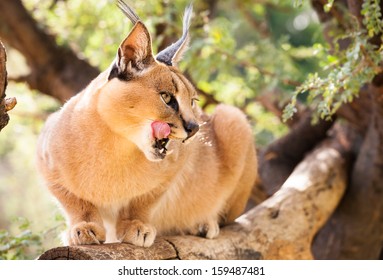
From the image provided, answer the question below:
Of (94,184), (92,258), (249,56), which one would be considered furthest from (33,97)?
(92,258)

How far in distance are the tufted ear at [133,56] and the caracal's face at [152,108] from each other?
0.03 meters

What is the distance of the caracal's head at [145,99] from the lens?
301 cm

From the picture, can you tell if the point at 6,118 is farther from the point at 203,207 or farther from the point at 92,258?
the point at 203,207

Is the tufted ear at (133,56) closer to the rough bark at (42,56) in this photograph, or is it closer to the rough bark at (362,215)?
A: the rough bark at (362,215)

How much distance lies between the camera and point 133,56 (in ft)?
10.1

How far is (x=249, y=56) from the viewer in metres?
5.88

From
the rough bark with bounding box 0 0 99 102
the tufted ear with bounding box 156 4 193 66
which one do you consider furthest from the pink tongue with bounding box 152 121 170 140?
the rough bark with bounding box 0 0 99 102

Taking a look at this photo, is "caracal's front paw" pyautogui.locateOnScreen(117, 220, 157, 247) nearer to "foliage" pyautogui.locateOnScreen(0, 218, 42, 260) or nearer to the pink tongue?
the pink tongue

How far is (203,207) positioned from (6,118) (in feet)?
6.01

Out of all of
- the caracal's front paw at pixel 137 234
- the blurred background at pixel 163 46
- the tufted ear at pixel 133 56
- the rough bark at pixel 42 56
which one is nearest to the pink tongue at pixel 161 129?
the tufted ear at pixel 133 56

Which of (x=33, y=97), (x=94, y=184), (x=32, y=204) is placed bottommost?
(x=32, y=204)

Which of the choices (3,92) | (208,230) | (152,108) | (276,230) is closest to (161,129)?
(152,108)

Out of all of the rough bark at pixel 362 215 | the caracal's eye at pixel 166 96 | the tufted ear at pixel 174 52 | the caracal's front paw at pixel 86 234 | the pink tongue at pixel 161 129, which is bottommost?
the rough bark at pixel 362 215

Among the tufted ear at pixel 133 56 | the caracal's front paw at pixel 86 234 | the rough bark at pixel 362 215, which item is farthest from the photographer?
the rough bark at pixel 362 215
